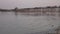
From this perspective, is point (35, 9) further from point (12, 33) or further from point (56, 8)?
point (12, 33)

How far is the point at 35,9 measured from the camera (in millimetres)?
82562

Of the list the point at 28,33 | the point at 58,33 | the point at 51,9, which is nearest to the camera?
the point at 58,33

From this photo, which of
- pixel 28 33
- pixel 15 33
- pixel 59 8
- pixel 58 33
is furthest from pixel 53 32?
pixel 59 8

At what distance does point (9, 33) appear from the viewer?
1438 centimetres

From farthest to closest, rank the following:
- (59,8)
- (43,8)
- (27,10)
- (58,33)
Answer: (27,10)
(43,8)
(59,8)
(58,33)

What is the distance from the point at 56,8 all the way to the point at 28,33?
2120 inches

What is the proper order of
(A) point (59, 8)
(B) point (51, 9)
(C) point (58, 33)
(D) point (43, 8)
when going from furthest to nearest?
(D) point (43, 8)
(B) point (51, 9)
(A) point (59, 8)
(C) point (58, 33)

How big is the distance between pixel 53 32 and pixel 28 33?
2.90 metres

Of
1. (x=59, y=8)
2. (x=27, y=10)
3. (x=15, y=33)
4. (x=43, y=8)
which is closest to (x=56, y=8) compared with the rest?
(x=59, y=8)

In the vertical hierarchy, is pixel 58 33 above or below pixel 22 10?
above

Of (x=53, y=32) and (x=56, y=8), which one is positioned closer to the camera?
(x=53, y=32)

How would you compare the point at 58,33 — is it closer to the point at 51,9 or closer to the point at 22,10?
the point at 51,9

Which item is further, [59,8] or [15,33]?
[59,8]

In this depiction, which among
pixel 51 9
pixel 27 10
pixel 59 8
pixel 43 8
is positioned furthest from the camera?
pixel 27 10
